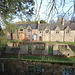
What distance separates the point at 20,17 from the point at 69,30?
2104 cm

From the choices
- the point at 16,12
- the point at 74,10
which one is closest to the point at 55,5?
the point at 74,10

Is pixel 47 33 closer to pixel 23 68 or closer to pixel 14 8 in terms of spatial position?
pixel 23 68

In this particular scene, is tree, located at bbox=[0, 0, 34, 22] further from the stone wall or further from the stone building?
the stone building

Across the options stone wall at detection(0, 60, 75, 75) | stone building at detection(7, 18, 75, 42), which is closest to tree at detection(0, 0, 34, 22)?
stone wall at detection(0, 60, 75, 75)

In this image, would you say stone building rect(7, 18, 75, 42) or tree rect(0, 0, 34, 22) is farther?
stone building rect(7, 18, 75, 42)

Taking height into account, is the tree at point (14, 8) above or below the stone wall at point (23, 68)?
above

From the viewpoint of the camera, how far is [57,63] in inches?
352

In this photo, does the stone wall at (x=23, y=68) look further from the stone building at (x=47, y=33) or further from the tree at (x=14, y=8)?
the stone building at (x=47, y=33)

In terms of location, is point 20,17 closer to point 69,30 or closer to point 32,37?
point 32,37

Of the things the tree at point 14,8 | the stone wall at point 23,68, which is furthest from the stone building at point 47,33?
the tree at point 14,8

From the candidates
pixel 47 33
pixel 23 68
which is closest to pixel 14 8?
pixel 23 68

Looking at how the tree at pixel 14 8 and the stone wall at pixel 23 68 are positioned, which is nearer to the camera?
the tree at pixel 14 8

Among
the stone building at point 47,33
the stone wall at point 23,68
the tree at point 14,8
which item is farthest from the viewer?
the stone building at point 47,33

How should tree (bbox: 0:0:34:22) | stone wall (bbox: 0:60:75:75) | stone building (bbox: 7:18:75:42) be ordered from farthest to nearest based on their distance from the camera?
stone building (bbox: 7:18:75:42)
stone wall (bbox: 0:60:75:75)
tree (bbox: 0:0:34:22)
